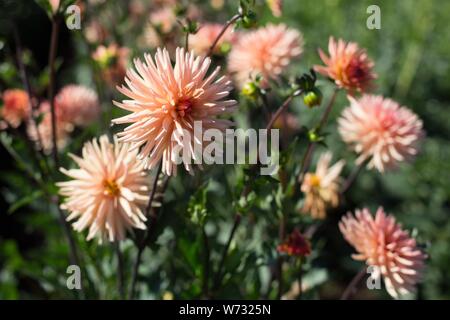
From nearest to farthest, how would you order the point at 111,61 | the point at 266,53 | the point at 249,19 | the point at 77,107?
the point at 249,19 < the point at 266,53 < the point at 111,61 < the point at 77,107

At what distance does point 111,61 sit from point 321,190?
0.76 metres

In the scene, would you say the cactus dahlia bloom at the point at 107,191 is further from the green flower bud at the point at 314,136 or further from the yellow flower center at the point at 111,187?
the green flower bud at the point at 314,136

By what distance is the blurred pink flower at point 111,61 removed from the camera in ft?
5.51

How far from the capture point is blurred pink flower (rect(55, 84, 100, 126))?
5.84 ft

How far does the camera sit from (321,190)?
156 cm

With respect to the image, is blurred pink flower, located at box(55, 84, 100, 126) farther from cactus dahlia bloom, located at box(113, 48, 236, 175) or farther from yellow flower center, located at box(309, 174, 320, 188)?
cactus dahlia bloom, located at box(113, 48, 236, 175)

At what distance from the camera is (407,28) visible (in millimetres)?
3088

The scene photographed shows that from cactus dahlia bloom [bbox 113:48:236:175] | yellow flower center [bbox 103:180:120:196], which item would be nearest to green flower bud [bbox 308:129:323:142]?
cactus dahlia bloom [bbox 113:48:236:175]

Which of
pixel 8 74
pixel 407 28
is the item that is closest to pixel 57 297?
pixel 8 74

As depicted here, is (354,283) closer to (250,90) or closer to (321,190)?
(321,190)

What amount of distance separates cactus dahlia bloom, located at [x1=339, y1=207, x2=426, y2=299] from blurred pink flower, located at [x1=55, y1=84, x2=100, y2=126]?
1.00 metres

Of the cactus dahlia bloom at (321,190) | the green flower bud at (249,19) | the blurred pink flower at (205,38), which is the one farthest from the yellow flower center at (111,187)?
the blurred pink flower at (205,38)

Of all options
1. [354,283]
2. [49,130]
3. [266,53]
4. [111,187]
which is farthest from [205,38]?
[354,283]

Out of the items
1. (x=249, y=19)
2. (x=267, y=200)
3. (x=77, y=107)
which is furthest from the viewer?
(x=77, y=107)
